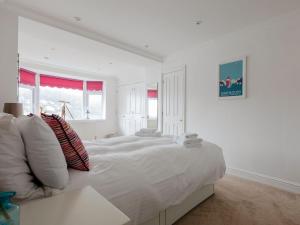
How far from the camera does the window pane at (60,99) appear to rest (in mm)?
5391

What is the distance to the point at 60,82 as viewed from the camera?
5.64 metres

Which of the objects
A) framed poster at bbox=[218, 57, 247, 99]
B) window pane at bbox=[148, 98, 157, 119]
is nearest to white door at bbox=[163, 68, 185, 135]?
window pane at bbox=[148, 98, 157, 119]

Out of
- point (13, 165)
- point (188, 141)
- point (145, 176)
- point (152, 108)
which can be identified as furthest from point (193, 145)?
point (152, 108)

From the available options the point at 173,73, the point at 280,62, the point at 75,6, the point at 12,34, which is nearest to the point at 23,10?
the point at 12,34

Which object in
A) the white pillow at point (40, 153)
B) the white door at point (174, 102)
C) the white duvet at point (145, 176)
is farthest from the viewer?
the white door at point (174, 102)

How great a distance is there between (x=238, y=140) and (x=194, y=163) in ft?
5.52

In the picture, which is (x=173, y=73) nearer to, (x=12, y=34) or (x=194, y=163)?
(x=194, y=163)

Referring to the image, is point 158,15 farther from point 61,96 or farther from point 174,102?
point 61,96

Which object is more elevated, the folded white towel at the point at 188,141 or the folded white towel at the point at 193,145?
the folded white towel at the point at 188,141

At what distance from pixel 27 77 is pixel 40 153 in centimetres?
492

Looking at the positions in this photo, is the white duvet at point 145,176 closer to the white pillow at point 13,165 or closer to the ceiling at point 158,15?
the white pillow at point 13,165

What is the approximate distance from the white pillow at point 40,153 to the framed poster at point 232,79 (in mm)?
2994

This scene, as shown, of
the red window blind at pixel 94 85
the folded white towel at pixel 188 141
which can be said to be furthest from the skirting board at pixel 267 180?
the red window blind at pixel 94 85

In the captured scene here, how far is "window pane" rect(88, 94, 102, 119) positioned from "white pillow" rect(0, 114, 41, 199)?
555 centimetres
